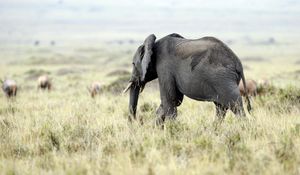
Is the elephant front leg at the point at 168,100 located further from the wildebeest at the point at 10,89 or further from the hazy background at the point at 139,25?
the hazy background at the point at 139,25

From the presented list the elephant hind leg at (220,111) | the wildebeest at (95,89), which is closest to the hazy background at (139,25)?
the wildebeest at (95,89)

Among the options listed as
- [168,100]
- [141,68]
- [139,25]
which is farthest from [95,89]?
[139,25]

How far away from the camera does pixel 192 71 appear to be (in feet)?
29.1

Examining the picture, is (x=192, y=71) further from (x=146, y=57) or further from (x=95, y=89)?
(x=95, y=89)

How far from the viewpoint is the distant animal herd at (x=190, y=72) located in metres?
8.69

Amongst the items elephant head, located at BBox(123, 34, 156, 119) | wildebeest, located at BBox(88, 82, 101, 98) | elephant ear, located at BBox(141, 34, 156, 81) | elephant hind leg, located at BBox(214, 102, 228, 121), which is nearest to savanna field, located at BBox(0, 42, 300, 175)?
elephant hind leg, located at BBox(214, 102, 228, 121)

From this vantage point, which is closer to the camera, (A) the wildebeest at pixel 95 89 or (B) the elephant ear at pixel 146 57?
(B) the elephant ear at pixel 146 57


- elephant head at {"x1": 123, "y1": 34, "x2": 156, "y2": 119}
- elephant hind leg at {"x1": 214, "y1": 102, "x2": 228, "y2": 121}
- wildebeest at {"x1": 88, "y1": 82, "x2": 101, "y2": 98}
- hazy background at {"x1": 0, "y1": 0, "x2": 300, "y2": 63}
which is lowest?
hazy background at {"x1": 0, "y1": 0, "x2": 300, "y2": 63}

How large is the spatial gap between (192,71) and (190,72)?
46mm

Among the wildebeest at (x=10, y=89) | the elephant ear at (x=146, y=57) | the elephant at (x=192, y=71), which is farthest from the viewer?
the wildebeest at (x=10, y=89)

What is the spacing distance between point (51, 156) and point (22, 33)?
13569 cm

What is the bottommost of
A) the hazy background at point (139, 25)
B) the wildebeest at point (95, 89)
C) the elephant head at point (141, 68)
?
the hazy background at point (139, 25)

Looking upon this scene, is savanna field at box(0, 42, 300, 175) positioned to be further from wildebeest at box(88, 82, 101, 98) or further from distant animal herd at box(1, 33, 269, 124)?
wildebeest at box(88, 82, 101, 98)

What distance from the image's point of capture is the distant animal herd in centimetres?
869
